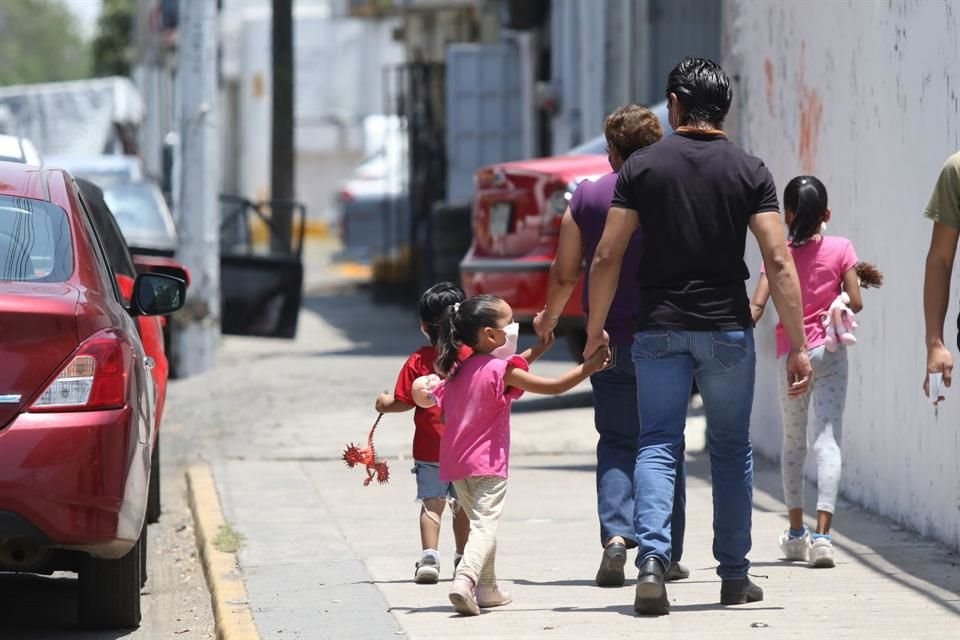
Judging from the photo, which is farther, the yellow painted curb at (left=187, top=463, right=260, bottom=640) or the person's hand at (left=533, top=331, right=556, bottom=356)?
the person's hand at (left=533, top=331, right=556, bottom=356)

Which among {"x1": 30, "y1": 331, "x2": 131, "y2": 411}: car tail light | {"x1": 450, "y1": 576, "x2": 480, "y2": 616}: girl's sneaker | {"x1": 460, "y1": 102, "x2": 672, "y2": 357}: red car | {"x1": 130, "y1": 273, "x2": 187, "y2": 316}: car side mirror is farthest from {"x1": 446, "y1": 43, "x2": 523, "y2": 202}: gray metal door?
{"x1": 30, "y1": 331, "x2": 131, "y2": 411}: car tail light

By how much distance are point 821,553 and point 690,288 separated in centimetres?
155

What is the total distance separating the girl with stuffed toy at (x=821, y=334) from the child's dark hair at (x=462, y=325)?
1368 millimetres

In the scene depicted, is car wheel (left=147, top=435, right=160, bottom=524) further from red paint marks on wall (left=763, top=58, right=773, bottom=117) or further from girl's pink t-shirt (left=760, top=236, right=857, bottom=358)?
red paint marks on wall (left=763, top=58, right=773, bottom=117)

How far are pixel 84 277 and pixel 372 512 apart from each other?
287cm

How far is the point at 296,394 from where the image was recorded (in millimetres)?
13477

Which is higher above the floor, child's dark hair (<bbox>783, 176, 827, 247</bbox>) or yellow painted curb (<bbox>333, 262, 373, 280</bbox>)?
child's dark hair (<bbox>783, 176, 827, 247</bbox>)

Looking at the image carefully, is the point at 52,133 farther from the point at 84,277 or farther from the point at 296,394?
the point at 84,277

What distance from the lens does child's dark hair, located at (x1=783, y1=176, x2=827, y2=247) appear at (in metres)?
7.28

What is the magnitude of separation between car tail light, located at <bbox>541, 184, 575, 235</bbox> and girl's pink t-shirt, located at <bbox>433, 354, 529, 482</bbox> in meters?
5.18

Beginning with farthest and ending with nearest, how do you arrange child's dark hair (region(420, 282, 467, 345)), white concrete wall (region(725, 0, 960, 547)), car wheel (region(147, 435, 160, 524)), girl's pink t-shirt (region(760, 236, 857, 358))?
car wheel (region(147, 435, 160, 524)) < white concrete wall (region(725, 0, 960, 547)) < girl's pink t-shirt (region(760, 236, 857, 358)) < child's dark hair (region(420, 282, 467, 345))

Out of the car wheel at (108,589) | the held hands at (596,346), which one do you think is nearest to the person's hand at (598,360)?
the held hands at (596,346)

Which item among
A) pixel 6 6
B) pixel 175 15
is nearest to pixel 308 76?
pixel 175 15

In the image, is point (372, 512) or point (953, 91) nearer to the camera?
point (953, 91)
